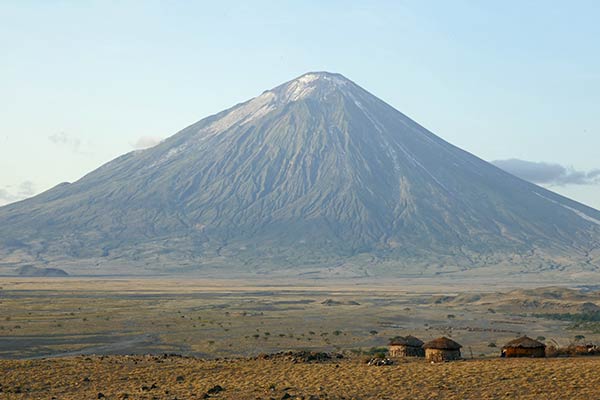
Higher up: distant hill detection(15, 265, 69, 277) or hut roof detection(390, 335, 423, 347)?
hut roof detection(390, 335, 423, 347)

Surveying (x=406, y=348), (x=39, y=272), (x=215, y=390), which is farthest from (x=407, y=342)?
(x=39, y=272)

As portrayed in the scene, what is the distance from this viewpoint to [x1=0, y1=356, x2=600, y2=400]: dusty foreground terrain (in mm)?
26453

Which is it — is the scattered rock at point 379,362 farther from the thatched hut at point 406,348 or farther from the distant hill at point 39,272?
the distant hill at point 39,272

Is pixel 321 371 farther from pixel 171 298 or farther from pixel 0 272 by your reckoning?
pixel 0 272

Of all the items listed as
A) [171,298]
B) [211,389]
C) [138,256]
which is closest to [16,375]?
[211,389]

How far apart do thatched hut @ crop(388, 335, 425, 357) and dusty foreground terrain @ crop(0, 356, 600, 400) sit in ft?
10.3

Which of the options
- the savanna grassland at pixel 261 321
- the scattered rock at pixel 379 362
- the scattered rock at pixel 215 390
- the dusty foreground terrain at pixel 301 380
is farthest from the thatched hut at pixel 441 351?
the scattered rock at pixel 215 390

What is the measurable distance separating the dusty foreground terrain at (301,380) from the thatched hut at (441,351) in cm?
93

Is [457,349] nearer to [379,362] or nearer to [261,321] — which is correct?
[379,362]

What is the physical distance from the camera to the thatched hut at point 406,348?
3697cm

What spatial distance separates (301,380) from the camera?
2911 cm

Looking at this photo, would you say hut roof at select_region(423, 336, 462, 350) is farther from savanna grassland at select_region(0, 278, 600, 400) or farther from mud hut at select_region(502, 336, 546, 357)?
mud hut at select_region(502, 336, 546, 357)

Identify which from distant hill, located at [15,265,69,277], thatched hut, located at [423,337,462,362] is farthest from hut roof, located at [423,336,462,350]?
distant hill, located at [15,265,69,277]

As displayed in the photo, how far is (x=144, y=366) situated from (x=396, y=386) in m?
10.7
